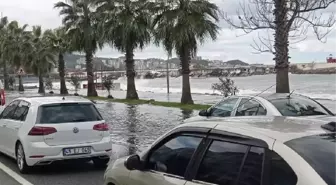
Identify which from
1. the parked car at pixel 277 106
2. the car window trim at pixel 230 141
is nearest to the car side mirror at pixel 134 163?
the car window trim at pixel 230 141

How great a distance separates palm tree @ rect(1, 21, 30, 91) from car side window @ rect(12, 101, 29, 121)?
1884 inches

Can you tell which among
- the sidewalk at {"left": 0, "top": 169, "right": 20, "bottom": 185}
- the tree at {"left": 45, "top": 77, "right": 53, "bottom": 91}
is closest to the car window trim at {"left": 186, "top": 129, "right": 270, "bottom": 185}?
the sidewalk at {"left": 0, "top": 169, "right": 20, "bottom": 185}

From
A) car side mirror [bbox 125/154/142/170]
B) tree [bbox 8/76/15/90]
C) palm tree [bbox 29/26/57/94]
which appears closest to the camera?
car side mirror [bbox 125/154/142/170]

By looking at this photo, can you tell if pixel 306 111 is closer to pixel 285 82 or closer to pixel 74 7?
pixel 285 82

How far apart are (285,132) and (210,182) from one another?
696 millimetres

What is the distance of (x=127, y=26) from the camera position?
3309cm

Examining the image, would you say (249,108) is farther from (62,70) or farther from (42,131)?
(62,70)

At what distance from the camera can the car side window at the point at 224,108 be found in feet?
38.4

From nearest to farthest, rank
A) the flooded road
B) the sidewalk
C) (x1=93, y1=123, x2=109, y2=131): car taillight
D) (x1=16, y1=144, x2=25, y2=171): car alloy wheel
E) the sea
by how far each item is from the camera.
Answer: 1. the sidewalk
2. (x1=16, y1=144, x2=25, y2=171): car alloy wheel
3. (x1=93, y1=123, x2=109, y2=131): car taillight
4. the flooded road
5. the sea

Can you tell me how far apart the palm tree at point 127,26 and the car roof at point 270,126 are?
28.1 meters

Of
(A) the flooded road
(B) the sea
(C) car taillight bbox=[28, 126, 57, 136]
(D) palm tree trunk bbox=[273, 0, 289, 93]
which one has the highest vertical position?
(D) palm tree trunk bbox=[273, 0, 289, 93]

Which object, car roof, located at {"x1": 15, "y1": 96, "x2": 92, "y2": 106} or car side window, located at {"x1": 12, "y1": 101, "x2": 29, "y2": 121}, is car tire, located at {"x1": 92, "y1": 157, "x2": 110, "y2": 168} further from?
car side window, located at {"x1": 12, "y1": 101, "x2": 29, "y2": 121}

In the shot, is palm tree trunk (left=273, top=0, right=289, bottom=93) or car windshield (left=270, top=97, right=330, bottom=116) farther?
palm tree trunk (left=273, top=0, right=289, bottom=93)

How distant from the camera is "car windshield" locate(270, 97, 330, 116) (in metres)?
10.3
